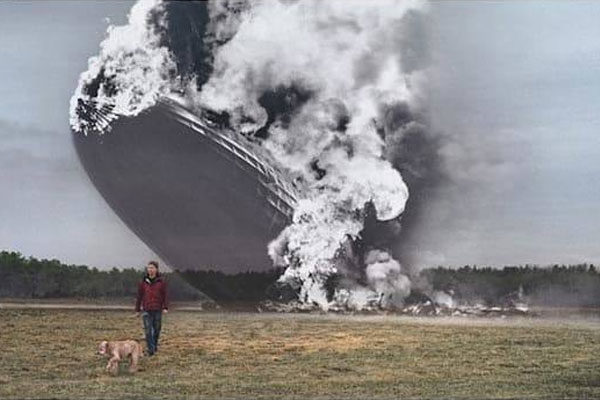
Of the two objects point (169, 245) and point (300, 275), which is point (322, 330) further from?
point (169, 245)

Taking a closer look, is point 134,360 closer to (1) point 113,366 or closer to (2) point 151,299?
(1) point 113,366

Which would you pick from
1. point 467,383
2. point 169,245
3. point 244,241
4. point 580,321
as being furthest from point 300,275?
point 467,383

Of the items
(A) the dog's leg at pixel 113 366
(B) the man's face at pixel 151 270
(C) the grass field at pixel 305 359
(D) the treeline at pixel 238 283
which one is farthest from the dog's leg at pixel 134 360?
(D) the treeline at pixel 238 283

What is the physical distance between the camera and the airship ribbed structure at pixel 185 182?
26109mm

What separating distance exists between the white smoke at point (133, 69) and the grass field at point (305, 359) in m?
6.27

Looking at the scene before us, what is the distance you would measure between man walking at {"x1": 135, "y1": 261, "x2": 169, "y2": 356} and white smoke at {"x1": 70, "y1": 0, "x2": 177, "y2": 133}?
10.8m

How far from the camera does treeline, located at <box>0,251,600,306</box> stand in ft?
83.7

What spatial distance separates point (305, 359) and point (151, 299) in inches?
117

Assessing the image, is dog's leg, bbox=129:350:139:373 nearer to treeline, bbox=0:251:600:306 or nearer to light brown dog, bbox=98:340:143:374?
light brown dog, bbox=98:340:143:374

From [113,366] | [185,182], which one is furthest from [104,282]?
[113,366]

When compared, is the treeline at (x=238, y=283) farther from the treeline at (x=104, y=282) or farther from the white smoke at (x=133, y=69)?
the white smoke at (x=133, y=69)

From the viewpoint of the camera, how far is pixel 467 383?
13734 millimetres

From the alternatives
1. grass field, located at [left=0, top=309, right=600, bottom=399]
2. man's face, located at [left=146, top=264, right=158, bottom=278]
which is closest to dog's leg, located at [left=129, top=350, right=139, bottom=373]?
grass field, located at [left=0, top=309, right=600, bottom=399]

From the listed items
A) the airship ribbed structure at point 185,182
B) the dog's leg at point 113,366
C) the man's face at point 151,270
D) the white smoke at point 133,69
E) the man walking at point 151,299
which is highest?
the white smoke at point 133,69
